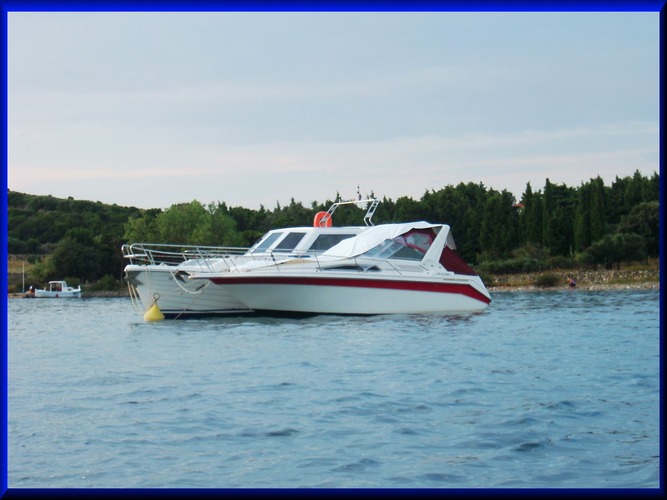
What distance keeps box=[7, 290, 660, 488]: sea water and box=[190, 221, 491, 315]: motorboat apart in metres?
2.34

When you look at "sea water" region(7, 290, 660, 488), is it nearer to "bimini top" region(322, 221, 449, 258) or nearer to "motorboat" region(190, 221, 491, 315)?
"motorboat" region(190, 221, 491, 315)


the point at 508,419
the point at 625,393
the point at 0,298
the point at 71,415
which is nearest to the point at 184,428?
the point at 71,415

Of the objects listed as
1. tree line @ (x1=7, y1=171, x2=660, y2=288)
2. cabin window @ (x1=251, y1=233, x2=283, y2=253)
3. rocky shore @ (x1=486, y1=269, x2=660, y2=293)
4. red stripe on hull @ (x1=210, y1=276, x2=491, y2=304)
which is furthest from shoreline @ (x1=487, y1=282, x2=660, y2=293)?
red stripe on hull @ (x1=210, y1=276, x2=491, y2=304)

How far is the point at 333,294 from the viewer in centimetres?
1938

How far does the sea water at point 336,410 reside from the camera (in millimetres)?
6527

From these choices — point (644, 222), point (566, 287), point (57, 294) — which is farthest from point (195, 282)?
point (644, 222)

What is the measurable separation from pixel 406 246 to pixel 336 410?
12042 millimetres

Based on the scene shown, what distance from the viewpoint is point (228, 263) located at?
68.1 feet

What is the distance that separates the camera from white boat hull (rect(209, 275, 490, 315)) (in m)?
19.2

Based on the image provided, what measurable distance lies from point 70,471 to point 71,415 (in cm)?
223

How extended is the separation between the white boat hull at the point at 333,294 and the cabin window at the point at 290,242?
7.07 feet

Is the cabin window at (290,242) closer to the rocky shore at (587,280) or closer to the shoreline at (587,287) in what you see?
the shoreline at (587,287)

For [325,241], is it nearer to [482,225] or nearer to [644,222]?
[482,225]

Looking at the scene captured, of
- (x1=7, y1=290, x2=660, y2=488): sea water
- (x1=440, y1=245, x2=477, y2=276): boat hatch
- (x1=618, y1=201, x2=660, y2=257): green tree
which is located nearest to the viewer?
(x1=7, y1=290, x2=660, y2=488): sea water
